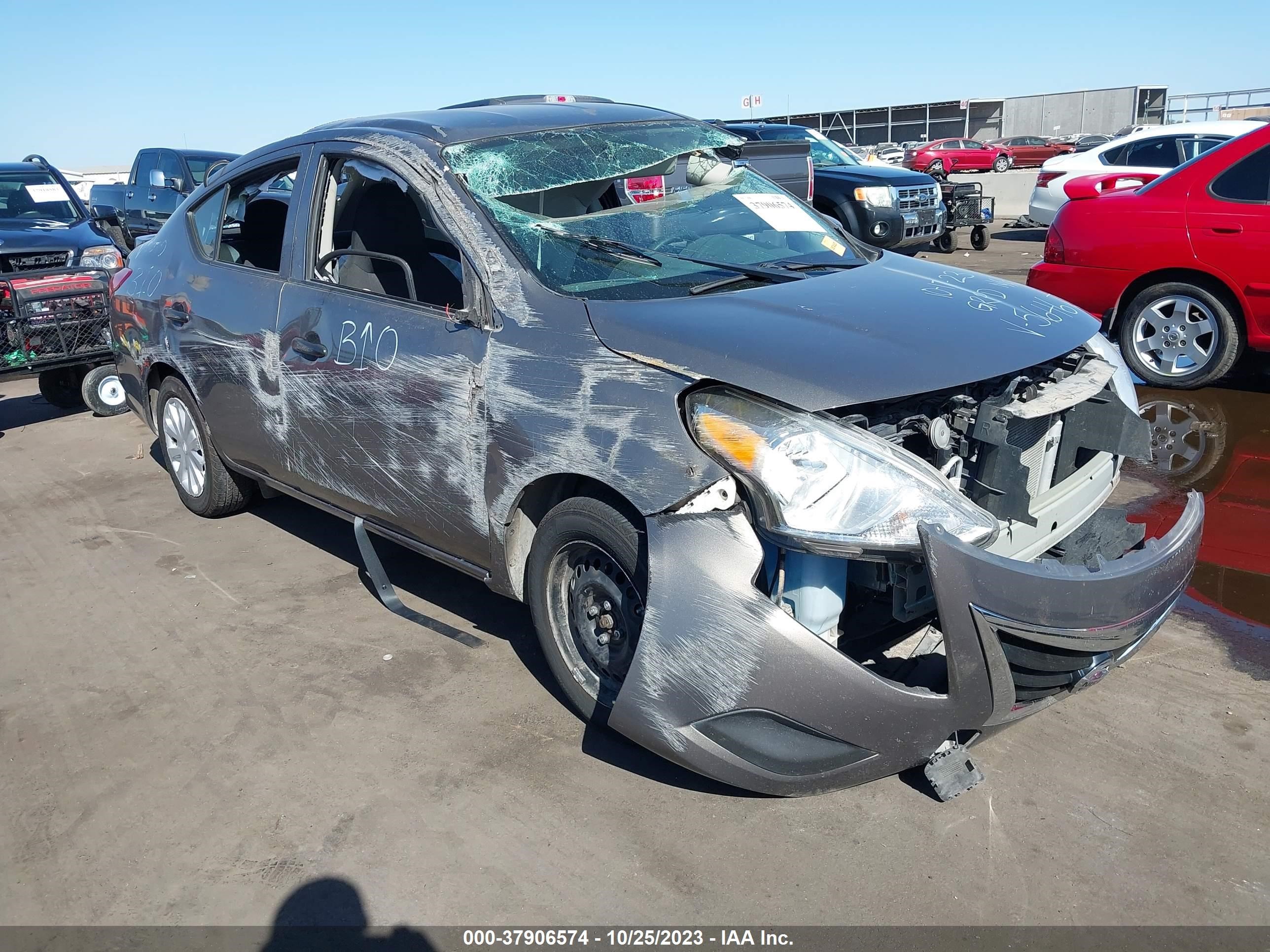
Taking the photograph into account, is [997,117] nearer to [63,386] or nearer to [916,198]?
[916,198]

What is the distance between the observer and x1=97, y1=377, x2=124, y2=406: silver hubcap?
8055 millimetres

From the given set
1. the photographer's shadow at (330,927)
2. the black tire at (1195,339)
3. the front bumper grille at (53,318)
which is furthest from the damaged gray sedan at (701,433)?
the front bumper grille at (53,318)

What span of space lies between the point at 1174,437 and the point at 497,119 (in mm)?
4336

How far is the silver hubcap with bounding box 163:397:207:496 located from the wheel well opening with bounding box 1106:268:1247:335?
5698 millimetres

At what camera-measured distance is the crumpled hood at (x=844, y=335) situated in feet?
8.71

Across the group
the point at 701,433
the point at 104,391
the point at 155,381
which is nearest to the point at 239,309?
the point at 155,381

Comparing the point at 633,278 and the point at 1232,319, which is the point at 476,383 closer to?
the point at 633,278

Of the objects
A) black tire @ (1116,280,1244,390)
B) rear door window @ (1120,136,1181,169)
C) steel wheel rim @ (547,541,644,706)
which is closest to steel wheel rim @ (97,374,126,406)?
steel wheel rim @ (547,541,644,706)

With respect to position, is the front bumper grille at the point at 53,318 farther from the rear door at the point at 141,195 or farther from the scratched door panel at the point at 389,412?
the rear door at the point at 141,195

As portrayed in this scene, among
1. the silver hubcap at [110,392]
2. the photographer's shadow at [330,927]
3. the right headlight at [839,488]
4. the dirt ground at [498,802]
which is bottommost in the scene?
the photographer's shadow at [330,927]

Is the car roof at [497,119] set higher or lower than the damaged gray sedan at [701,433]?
higher

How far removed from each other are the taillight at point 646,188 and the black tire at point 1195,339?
3.67 metres

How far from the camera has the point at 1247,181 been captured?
20.4 feet

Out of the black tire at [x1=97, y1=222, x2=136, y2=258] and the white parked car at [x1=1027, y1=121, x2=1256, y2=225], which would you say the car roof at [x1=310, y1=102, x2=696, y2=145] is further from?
the white parked car at [x1=1027, y1=121, x2=1256, y2=225]
